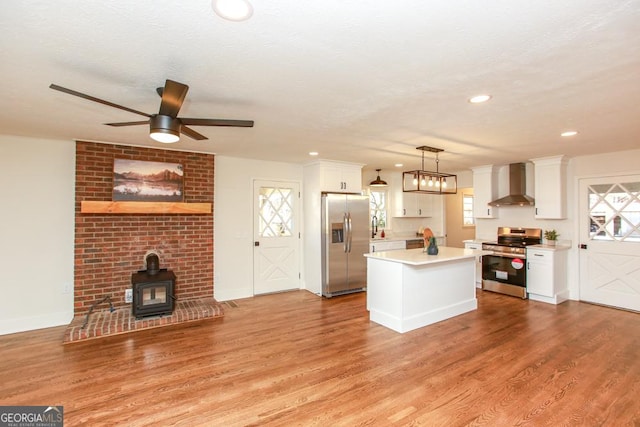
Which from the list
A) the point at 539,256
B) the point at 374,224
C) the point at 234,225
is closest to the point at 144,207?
the point at 234,225

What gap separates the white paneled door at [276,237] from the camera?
5539mm

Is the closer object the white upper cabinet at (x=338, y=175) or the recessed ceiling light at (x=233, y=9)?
the recessed ceiling light at (x=233, y=9)

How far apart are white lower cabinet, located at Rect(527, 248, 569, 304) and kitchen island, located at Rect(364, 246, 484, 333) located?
4.51 feet

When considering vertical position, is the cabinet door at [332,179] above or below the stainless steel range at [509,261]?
above

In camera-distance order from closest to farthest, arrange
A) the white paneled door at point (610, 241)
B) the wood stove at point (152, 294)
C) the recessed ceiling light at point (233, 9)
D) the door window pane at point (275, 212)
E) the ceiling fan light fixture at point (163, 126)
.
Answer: the recessed ceiling light at point (233, 9), the ceiling fan light fixture at point (163, 126), the wood stove at point (152, 294), the white paneled door at point (610, 241), the door window pane at point (275, 212)

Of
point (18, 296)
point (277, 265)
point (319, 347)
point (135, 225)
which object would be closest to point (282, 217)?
point (277, 265)

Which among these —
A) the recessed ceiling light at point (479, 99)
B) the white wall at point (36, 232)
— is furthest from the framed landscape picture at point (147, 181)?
the recessed ceiling light at point (479, 99)

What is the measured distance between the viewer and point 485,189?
6.11 metres

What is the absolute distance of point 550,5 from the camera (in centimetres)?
143

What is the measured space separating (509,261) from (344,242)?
2.80 meters

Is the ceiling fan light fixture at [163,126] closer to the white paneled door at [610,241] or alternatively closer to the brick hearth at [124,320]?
the brick hearth at [124,320]

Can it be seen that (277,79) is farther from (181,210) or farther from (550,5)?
(181,210)

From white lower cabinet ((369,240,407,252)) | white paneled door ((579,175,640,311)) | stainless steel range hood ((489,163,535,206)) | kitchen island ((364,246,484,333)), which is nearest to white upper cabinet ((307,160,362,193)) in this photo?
white lower cabinet ((369,240,407,252))

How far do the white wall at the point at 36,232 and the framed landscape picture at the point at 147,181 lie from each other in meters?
0.55
